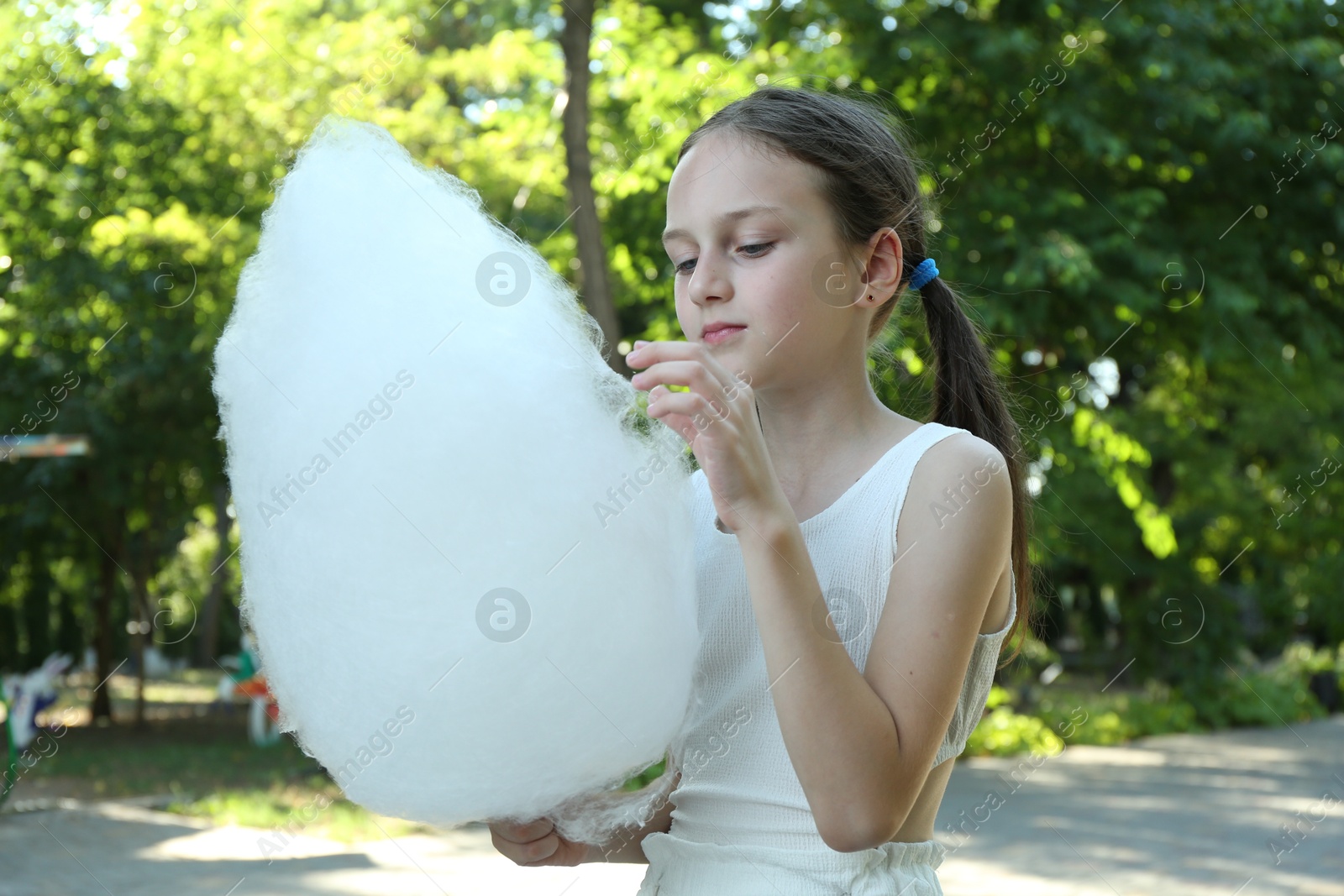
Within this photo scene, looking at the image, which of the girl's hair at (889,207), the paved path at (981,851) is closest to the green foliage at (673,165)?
the paved path at (981,851)

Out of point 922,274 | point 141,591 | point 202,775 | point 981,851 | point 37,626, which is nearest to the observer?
point 922,274

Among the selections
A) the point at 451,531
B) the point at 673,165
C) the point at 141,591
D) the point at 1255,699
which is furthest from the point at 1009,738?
the point at 451,531

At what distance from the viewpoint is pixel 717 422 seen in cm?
111

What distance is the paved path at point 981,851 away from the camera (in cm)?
639

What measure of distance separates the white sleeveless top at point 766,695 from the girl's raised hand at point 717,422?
0.21 meters

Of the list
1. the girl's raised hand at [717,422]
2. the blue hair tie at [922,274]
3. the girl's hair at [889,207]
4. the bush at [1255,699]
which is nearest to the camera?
the girl's raised hand at [717,422]

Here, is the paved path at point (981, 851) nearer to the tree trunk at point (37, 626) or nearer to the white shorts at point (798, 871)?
the white shorts at point (798, 871)

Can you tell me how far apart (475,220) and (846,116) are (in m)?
0.47

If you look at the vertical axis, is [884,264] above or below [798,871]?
above

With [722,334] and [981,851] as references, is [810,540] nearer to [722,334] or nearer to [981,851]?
[722,334]

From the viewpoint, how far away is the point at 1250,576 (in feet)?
62.9

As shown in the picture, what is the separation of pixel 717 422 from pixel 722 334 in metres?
0.20

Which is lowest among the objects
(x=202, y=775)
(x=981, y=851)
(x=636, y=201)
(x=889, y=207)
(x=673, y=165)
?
(x=202, y=775)

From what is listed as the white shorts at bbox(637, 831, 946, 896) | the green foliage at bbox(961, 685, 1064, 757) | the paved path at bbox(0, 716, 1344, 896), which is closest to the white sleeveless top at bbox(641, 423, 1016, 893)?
the white shorts at bbox(637, 831, 946, 896)
